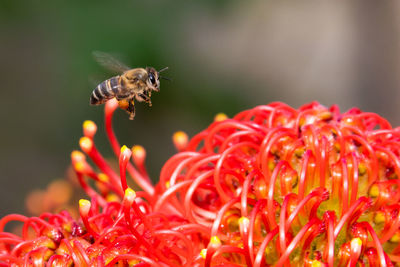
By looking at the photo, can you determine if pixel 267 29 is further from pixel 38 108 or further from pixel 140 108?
pixel 38 108

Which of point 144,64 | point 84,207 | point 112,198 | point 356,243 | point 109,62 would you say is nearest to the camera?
point 356,243

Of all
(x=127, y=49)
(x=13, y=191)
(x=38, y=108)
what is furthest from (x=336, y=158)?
(x=13, y=191)

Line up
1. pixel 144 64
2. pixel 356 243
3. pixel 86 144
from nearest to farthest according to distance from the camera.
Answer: pixel 356 243 < pixel 86 144 < pixel 144 64

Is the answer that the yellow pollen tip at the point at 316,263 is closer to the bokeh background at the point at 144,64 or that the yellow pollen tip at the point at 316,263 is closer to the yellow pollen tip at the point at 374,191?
the yellow pollen tip at the point at 374,191

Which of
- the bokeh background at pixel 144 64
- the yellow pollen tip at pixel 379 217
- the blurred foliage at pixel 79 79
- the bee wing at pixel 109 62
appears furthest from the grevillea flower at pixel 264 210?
the bokeh background at pixel 144 64

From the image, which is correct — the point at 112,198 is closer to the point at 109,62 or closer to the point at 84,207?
the point at 109,62

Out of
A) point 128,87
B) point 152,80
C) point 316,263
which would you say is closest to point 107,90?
point 128,87

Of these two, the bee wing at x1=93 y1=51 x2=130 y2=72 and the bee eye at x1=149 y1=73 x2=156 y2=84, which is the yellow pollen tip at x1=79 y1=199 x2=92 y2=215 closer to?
the bee eye at x1=149 y1=73 x2=156 y2=84
